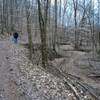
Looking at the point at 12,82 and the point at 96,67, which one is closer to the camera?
the point at 12,82

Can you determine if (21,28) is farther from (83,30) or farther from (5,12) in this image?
(83,30)

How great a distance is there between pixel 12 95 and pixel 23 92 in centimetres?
51

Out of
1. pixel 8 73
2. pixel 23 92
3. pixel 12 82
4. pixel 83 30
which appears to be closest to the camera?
pixel 23 92

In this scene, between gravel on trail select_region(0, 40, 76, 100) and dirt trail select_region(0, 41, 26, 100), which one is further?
gravel on trail select_region(0, 40, 76, 100)

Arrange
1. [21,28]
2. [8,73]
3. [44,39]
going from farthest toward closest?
1. [21,28]
2. [44,39]
3. [8,73]

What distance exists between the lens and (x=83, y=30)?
40688mm

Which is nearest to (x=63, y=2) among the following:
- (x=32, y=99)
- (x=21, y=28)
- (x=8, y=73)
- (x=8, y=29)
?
(x=21, y=28)

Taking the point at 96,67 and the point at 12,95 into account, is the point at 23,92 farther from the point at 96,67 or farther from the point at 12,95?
the point at 96,67

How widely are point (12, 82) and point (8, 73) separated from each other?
167cm

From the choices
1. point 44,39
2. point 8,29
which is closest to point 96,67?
point 44,39

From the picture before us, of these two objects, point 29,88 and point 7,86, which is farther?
point 7,86

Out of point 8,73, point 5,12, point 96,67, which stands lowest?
point 96,67

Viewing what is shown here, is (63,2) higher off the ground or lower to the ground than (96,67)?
higher

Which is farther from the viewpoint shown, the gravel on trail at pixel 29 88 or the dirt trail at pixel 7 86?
the gravel on trail at pixel 29 88
